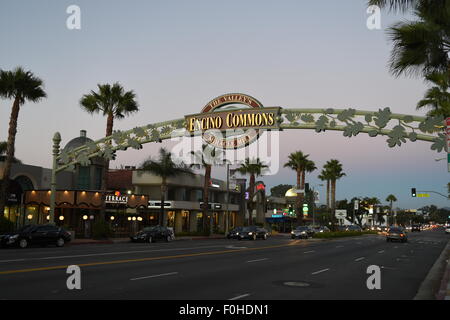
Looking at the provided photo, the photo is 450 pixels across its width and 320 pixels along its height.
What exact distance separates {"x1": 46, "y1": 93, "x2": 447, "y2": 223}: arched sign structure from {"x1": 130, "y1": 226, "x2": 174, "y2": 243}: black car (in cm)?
768

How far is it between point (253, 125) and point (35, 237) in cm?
1488

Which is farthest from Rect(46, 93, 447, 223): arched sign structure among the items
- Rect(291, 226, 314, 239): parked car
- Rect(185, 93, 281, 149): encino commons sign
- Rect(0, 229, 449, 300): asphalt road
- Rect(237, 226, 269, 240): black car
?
Rect(291, 226, 314, 239): parked car

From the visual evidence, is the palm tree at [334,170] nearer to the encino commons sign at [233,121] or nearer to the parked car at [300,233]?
the parked car at [300,233]

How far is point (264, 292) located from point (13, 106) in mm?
28522

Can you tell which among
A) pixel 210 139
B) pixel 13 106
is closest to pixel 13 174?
pixel 13 106

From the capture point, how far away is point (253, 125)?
1136 inches

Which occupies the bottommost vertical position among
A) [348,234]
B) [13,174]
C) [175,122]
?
[348,234]

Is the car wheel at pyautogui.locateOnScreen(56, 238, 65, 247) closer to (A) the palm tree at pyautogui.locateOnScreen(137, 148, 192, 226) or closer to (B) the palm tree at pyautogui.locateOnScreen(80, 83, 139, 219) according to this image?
(B) the palm tree at pyautogui.locateOnScreen(80, 83, 139, 219)

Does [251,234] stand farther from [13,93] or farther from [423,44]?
[423,44]

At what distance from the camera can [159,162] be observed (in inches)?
2052

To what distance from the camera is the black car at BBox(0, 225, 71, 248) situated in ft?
85.9

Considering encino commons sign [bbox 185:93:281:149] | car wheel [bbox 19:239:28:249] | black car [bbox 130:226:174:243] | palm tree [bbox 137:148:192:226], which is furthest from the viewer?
palm tree [bbox 137:148:192:226]
